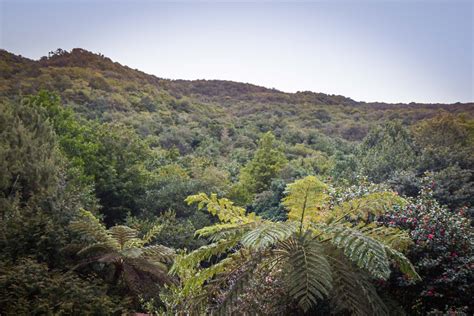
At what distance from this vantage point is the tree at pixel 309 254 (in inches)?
163

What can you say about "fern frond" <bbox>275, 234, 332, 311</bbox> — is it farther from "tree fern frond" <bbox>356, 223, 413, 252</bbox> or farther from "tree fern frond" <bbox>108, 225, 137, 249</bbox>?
"tree fern frond" <bbox>108, 225, 137, 249</bbox>

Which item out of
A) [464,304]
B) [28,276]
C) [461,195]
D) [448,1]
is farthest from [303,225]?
[448,1]

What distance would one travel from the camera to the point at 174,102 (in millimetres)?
35750

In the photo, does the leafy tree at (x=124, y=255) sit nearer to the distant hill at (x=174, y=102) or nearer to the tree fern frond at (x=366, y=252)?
the tree fern frond at (x=366, y=252)

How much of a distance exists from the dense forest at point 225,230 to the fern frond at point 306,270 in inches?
0.8

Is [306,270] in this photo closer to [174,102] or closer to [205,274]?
[205,274]

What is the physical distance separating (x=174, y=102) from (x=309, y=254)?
3257cm

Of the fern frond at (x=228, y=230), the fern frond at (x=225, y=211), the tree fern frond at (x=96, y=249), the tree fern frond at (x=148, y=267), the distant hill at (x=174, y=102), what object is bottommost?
the tree fern frond at (x=148, y=267)

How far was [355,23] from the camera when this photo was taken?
13430mm

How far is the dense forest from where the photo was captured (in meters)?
4.62

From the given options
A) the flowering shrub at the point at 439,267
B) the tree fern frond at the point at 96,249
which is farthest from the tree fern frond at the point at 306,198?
the tree fern frond at the point at 96,249

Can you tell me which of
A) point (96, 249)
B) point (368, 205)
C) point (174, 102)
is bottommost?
point (96, 249)

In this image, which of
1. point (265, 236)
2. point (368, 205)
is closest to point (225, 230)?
point (265, 236)

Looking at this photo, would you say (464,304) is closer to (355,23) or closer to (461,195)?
(461,195)
